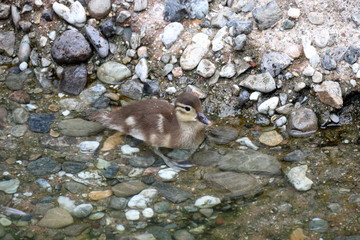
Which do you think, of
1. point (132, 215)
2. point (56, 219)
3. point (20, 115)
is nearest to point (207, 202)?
point (132, 215)

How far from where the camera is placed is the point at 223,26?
6.00 m

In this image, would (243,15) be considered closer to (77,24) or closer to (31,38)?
(77,24)

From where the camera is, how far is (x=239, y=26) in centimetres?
587

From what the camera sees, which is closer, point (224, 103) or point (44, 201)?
point (44, 201)

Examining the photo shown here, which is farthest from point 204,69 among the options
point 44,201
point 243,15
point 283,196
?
point 44,201

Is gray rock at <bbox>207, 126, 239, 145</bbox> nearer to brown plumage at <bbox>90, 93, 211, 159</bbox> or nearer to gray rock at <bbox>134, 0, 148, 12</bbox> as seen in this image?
brown plumage at <bbox>90, 93, 211, 159</bbox>

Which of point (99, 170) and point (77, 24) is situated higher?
point (77, 24)

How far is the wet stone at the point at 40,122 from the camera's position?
216 inches

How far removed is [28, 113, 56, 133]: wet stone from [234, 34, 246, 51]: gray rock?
1994mm

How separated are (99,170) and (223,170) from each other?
1.10 m

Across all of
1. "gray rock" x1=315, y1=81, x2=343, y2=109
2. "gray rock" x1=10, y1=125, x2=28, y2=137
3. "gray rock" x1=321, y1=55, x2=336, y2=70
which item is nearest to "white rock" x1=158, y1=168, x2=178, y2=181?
"gray rock" x1=10, y1=125, x2=28, y2=137

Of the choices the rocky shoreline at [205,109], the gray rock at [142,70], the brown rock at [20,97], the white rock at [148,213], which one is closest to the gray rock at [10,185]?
the rocky shoreline at [205,109]

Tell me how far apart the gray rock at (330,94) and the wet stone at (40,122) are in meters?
2.65

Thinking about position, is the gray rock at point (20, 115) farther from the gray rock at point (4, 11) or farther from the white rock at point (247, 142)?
the white rock at point (247, 142)
